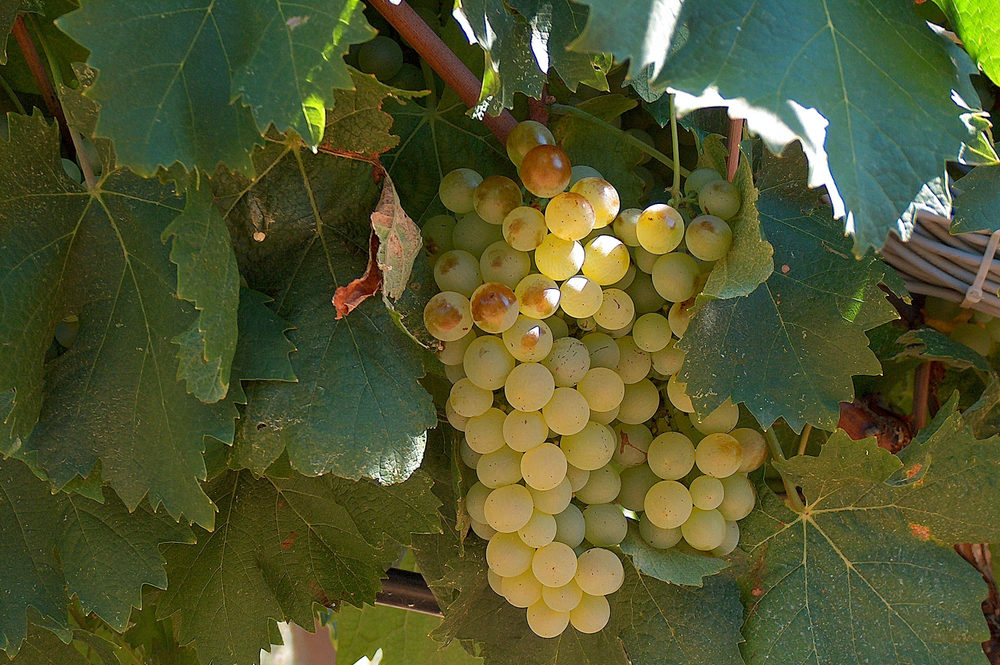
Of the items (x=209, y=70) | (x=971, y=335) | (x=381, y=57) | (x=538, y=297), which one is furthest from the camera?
(x=971, y=335)

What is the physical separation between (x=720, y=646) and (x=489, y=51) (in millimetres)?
477

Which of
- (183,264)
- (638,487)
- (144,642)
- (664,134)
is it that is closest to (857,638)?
(638,487)

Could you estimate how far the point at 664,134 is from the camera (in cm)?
79

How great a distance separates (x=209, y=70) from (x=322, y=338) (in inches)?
7.5

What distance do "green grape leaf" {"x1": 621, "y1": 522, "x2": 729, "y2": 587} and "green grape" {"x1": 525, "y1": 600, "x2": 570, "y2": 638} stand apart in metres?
0.07

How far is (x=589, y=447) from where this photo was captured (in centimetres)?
65

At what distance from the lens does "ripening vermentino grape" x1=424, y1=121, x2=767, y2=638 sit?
616mm

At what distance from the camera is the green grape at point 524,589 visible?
665 millimetres

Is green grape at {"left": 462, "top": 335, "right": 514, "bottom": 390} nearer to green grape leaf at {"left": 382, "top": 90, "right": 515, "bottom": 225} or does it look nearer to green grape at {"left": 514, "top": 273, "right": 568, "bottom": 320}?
green grape at {"left": 514, "top": 273, "right": 568, "bottom": 320}

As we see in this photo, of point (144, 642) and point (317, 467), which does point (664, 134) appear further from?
point (144, 642)

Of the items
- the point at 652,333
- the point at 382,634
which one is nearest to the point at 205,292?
the point at 652,333

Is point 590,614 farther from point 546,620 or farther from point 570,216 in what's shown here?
point 570,216

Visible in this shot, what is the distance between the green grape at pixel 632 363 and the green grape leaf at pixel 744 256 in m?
0.09

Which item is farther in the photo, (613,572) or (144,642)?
(144,642)
